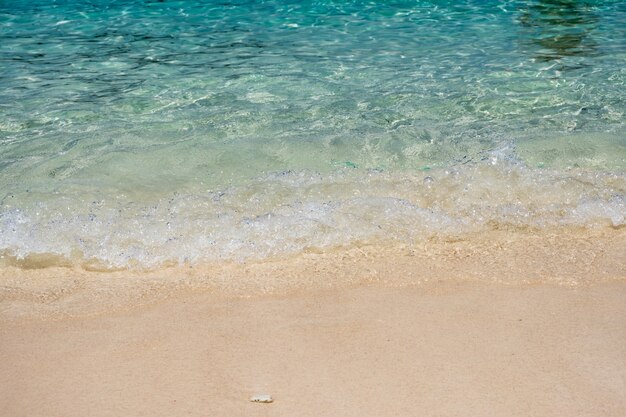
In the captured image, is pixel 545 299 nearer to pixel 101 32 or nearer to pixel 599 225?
pixel 599 225

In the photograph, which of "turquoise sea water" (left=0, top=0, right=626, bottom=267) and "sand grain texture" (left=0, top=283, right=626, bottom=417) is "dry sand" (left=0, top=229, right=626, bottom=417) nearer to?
"sand grain texture" (left=0, top=283, right=626, bottom=417)

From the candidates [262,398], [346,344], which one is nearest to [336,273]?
[346,344]

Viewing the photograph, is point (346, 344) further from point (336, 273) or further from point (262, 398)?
point (336, 273)

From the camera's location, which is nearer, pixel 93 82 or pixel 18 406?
pixel 18 406

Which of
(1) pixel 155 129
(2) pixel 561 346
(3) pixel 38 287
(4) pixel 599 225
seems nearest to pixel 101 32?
(1) pixel 155 129

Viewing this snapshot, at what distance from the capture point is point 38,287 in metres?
3.66

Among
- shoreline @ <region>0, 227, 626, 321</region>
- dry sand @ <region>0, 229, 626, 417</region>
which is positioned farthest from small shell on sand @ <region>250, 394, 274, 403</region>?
shoreline @ <region>0, 227, 626, 321</region>

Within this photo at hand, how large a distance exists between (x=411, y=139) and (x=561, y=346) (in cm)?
258

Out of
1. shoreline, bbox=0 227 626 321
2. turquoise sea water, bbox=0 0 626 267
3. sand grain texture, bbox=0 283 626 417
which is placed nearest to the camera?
sand grain texture, bbox=0 283 626 417

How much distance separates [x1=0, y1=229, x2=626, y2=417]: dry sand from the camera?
275cm

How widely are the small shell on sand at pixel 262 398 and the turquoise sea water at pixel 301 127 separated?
48.1 inches

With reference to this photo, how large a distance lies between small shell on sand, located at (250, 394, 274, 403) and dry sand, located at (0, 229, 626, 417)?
0.07 feet

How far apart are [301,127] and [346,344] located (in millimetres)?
2844

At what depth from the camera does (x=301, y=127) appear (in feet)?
18.5
